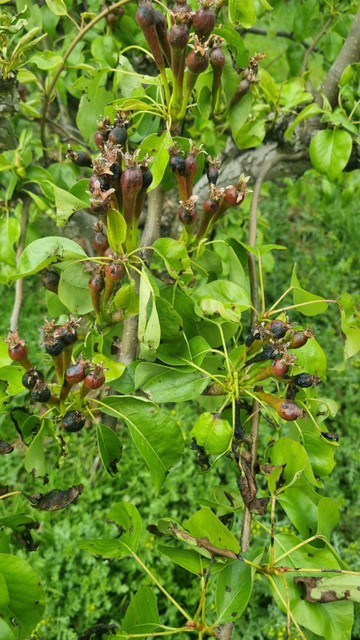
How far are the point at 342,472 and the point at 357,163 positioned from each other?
141 cm

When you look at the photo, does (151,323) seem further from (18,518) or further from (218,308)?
(18,518)

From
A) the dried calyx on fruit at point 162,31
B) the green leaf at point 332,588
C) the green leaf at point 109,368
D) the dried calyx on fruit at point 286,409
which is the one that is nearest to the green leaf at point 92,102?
the dried calyx on fruit at point 162,31

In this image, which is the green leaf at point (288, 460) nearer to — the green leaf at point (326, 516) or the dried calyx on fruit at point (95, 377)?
the green leaf at point (326, 516)

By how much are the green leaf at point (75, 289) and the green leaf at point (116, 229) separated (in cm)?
9

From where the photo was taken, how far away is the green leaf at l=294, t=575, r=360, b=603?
0.72 metres

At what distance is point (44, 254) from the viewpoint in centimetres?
79

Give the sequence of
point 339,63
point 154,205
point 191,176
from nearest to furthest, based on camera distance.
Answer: point 191,176
point 154,205
point 339,63

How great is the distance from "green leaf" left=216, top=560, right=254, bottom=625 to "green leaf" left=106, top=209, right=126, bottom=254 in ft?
1.46

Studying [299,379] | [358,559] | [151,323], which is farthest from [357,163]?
[358,559]

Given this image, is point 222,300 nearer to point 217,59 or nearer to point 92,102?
point 217,59

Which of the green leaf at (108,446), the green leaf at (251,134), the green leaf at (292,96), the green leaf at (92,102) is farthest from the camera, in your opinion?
the green leaf at (292,96)

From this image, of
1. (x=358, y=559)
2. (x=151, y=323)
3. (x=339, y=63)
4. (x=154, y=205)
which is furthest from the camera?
(x=358, y=559)

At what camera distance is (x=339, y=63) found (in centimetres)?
137

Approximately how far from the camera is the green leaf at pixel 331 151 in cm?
124
